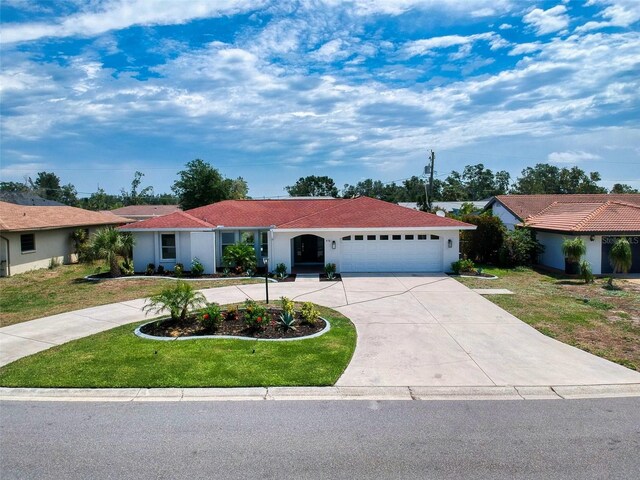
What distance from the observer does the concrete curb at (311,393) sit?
24.7 ft

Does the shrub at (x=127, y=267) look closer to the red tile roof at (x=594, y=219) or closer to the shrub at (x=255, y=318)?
the shrub at (x=255, y=318)

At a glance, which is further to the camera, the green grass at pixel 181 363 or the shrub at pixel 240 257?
the shrub at pixel 240 257

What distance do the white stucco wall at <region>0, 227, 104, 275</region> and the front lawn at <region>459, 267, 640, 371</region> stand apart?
2193 cm

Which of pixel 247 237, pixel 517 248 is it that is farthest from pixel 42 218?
pixel 517 248

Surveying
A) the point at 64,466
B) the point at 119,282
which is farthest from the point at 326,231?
the point at 64,466

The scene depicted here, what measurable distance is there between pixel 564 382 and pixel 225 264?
17093mm

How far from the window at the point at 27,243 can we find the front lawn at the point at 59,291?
4.14 ft

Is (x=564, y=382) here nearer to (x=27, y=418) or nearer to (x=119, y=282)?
(x=27, y=418)

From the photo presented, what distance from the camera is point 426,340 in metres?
10.9

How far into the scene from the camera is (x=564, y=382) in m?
8.23

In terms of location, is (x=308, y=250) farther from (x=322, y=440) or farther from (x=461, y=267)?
(x=322, y=440)

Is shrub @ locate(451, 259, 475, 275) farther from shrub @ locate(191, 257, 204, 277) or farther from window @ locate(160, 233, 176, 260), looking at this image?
window @ locate(160, 233, 176, 260)

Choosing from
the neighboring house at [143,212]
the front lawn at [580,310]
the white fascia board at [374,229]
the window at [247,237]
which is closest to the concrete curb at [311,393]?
the front lawn at [580,310]

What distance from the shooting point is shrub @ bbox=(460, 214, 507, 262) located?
25.9m
